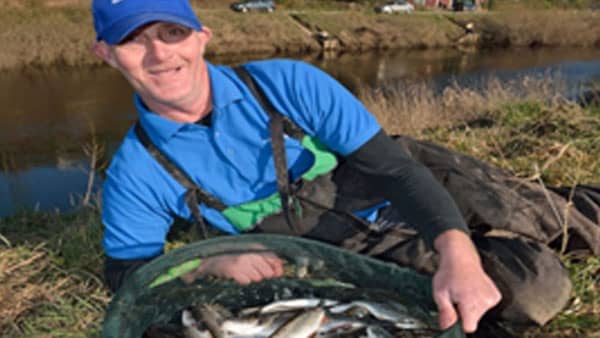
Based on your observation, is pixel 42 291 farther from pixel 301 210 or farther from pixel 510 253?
pixel 510 253

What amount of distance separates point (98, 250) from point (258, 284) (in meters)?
1.87

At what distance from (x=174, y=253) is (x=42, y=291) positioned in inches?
65.5

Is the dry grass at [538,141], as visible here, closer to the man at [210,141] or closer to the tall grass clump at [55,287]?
the man at [210,141]

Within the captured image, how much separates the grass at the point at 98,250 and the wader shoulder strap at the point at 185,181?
91cm

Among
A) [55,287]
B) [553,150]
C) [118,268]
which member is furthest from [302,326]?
[553,150]

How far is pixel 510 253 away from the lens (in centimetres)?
203

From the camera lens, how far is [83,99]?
13.4m

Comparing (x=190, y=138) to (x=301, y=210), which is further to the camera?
(x=301, y=210)

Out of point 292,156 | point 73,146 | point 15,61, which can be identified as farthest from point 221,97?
point 15,61

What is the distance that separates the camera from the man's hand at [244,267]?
1656mm

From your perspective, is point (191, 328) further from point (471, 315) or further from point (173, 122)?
point (471, 315)

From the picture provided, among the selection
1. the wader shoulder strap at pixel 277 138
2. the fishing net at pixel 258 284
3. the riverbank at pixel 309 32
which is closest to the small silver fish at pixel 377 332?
the fishing net at pixel 258 284

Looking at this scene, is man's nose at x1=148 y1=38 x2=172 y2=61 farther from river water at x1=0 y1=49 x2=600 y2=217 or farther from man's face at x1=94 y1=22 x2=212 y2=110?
river water at x1=0 y1=49 x2=600 y2=217

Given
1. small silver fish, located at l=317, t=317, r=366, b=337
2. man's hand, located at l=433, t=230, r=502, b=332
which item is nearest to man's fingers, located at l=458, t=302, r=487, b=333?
man's hand, located at l=433, t=230, r=502, b=332
